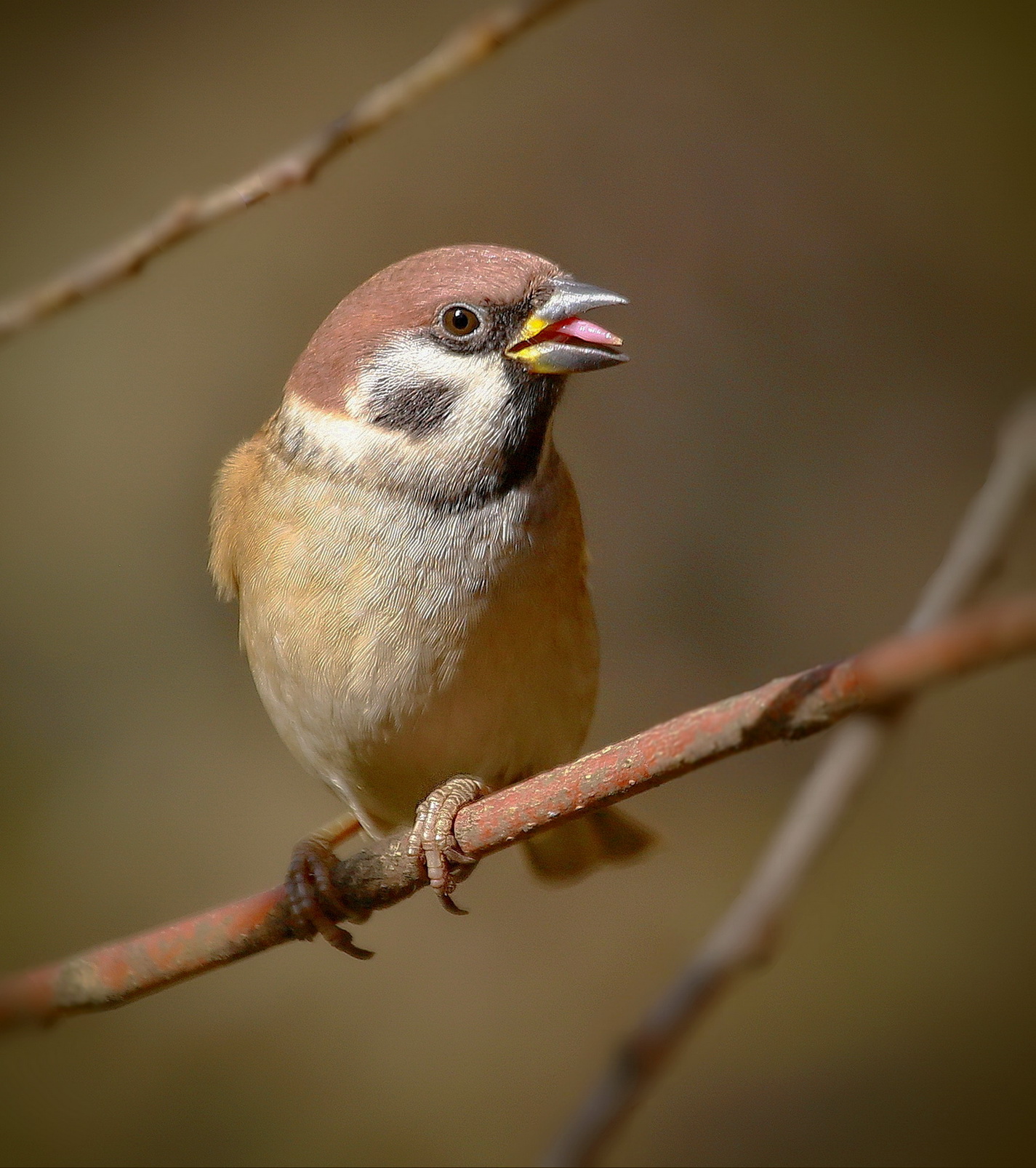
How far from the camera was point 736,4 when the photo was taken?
4.44 metres

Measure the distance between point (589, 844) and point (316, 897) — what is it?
776mm

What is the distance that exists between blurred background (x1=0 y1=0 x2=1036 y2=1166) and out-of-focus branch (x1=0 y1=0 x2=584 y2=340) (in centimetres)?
324

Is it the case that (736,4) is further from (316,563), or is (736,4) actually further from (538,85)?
(316,563)

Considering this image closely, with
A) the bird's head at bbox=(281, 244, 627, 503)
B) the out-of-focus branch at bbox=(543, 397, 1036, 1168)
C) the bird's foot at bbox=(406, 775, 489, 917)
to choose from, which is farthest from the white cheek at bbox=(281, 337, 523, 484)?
the out-of-focus branch at bbox=(543, 397, 1036, 1168)

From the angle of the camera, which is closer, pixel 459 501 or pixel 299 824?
pixel 459 501

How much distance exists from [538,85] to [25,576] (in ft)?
7.73

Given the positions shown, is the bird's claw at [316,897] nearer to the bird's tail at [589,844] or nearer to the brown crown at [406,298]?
the bird's tail at [589,844]

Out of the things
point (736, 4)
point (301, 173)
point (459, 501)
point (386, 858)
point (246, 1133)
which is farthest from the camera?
point (736, 4)

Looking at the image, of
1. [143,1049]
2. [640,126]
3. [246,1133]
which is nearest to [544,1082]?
[246,1133]

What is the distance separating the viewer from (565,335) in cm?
221

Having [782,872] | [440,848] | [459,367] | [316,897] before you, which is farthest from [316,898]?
[782,872]

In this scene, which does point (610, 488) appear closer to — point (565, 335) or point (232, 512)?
point (232, 512)

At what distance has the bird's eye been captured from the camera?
2.24 m

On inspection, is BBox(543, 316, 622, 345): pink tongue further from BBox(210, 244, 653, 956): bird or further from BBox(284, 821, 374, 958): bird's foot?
BBox(284, 821, 374, 958): bird's foot
